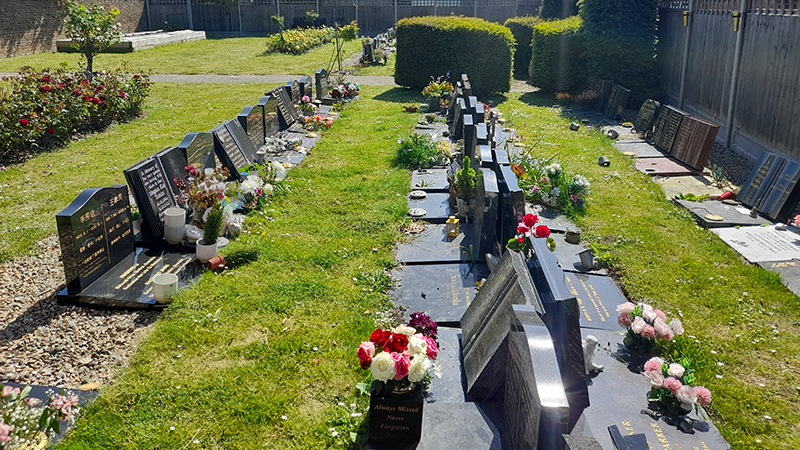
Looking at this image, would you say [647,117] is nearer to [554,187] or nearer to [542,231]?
[554,187]

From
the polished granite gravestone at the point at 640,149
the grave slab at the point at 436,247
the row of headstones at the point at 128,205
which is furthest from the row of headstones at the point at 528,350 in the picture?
the polished granite gravestone at the point at 640,149

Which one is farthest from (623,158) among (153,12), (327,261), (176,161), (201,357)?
(153,12)

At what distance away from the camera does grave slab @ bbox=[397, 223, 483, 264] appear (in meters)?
6.78

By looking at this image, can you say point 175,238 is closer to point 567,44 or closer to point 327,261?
point 327,261

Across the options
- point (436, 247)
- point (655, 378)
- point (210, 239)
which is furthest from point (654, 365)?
point (210, 239)

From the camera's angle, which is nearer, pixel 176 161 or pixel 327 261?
pixel 327 261

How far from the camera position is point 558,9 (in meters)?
25.1

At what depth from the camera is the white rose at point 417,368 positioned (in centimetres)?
383

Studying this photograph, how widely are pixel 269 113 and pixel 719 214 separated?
7.83 m

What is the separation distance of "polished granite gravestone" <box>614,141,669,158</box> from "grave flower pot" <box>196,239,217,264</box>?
8.05m

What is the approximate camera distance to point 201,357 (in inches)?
199

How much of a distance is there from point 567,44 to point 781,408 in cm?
1418

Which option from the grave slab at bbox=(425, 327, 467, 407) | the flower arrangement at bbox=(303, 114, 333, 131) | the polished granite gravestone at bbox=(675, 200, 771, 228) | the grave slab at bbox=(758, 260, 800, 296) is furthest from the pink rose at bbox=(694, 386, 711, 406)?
the flower arrangement at bbox=(303, 114, 333, 131)

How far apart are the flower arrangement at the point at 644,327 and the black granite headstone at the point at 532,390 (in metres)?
1.52
